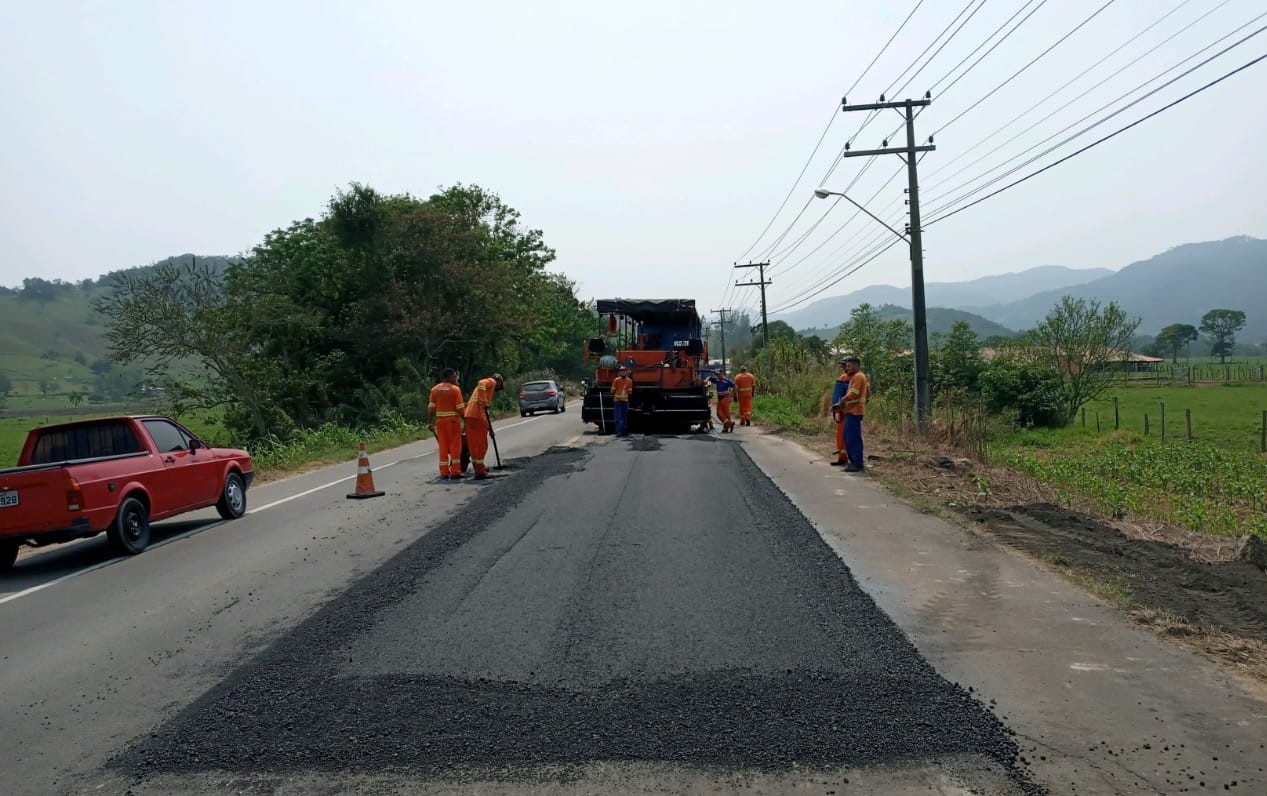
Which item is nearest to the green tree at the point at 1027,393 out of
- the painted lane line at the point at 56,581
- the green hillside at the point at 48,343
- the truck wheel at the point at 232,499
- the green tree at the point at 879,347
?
the green tree at the point at 879,347

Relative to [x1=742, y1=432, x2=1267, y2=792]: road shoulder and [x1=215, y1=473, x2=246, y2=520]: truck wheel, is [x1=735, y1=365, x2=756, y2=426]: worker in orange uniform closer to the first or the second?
[x1=215, y1=473, x2=246, y2=520]: truck wheel

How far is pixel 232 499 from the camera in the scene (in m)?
12.6

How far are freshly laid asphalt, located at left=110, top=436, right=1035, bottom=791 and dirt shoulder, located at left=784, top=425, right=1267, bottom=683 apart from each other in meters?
1.91

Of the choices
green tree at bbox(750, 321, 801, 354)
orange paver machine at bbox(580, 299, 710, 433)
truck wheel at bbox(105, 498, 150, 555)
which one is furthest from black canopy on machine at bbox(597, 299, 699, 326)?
green tree at bbox(750, 321, 801, 354)

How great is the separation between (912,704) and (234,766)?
335cm

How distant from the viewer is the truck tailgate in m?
9.27

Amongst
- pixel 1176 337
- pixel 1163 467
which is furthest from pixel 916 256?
pixel 1176 337

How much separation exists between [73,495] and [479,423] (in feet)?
21.8

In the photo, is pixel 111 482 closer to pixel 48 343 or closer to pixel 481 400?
pixel 481 400

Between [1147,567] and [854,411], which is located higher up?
[854,411]

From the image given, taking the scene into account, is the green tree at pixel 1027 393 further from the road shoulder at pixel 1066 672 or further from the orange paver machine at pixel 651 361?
the road shoulder at pixel 1066 672

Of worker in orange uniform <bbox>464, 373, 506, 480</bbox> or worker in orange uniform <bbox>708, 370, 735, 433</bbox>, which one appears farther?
worker in orange uniform <bbox>708, 370, 735, 433</bbox>

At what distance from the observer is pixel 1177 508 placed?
13789mm

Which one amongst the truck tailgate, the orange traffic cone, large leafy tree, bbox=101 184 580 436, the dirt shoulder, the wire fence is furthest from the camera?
the wire fence
